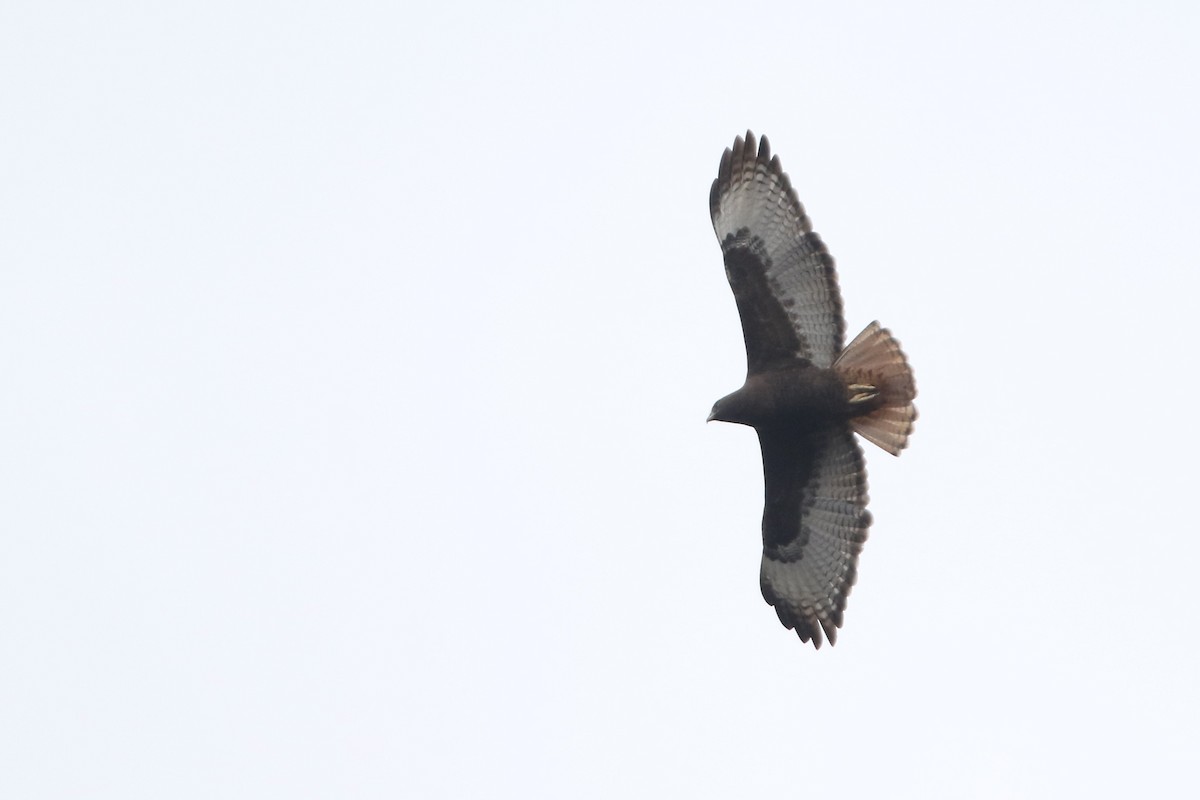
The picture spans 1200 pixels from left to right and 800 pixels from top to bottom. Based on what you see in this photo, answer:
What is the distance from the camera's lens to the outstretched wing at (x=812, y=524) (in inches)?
537

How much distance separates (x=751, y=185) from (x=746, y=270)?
0.64 metres

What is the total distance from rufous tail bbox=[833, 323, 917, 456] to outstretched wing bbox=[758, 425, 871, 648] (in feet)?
1.63

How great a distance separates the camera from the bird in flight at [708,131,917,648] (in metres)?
13.1

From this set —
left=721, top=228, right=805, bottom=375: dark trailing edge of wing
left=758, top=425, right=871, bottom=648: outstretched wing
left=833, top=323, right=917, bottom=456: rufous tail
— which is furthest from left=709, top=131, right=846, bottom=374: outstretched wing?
left=758, top=425, right=871, bottom=648: outstretched wing

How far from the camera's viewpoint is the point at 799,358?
13.2 meters

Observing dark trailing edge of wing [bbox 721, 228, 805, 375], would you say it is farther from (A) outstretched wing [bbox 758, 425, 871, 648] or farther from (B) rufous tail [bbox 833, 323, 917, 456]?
(A) outstretched wing [bbox 758, 425, 871, 648]

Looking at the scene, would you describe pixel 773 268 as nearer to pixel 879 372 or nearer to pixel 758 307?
pixel 758 307

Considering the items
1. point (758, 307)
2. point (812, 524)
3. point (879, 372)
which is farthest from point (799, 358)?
point (812, 524)

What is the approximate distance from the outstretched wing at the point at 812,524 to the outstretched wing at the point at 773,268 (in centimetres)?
70

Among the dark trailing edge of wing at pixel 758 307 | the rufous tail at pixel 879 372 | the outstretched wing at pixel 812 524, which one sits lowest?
the outstretched wing at pixel 812 524

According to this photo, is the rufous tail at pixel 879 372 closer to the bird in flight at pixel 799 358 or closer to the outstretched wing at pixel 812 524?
the bird in flight at pixel 799 358

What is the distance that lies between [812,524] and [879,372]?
4.87ft

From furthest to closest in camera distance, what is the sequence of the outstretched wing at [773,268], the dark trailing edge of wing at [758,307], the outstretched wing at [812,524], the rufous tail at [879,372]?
the outstretched wing at [812,524] → the dark trailing edge of wing at [758,307] → the outstretched wing at [773,268] → the rufous tail at [879,372]

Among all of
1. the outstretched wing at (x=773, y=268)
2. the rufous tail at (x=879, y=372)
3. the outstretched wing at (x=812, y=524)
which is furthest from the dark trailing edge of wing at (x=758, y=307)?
the outstretched wing at (x=812, y=524)
